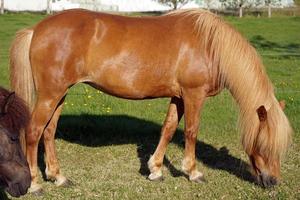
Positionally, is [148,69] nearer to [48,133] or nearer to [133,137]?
[48,133]

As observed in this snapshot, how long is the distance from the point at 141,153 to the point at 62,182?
159 centimetres

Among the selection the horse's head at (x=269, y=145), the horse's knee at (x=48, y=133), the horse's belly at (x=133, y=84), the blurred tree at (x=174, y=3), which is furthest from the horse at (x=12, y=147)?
the blurred tree at (x=174, y=3)

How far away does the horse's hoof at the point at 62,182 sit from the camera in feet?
18.4

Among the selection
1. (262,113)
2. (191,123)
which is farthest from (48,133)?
(262,113)

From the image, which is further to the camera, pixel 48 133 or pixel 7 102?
pixel 48 133

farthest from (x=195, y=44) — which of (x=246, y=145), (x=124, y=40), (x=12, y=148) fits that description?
Answer: (x=12, y=148)

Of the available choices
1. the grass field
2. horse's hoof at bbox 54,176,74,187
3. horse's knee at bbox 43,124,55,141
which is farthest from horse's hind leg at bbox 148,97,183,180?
horse's knee at bbox 43,124,55,141

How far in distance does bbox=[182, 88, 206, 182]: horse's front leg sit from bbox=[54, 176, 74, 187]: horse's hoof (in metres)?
1.34

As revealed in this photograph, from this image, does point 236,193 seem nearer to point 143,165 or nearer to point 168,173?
point 168,173

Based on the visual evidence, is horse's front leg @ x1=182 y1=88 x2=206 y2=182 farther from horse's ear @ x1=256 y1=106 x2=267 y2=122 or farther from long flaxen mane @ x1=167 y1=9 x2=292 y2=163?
horse's ear @ x1=256 y1=106 x2=267 y2=122

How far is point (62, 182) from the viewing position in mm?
5609

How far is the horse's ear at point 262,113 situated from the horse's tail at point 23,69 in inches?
95.6

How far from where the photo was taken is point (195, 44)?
562 cm

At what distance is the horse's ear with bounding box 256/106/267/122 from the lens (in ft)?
17.5
